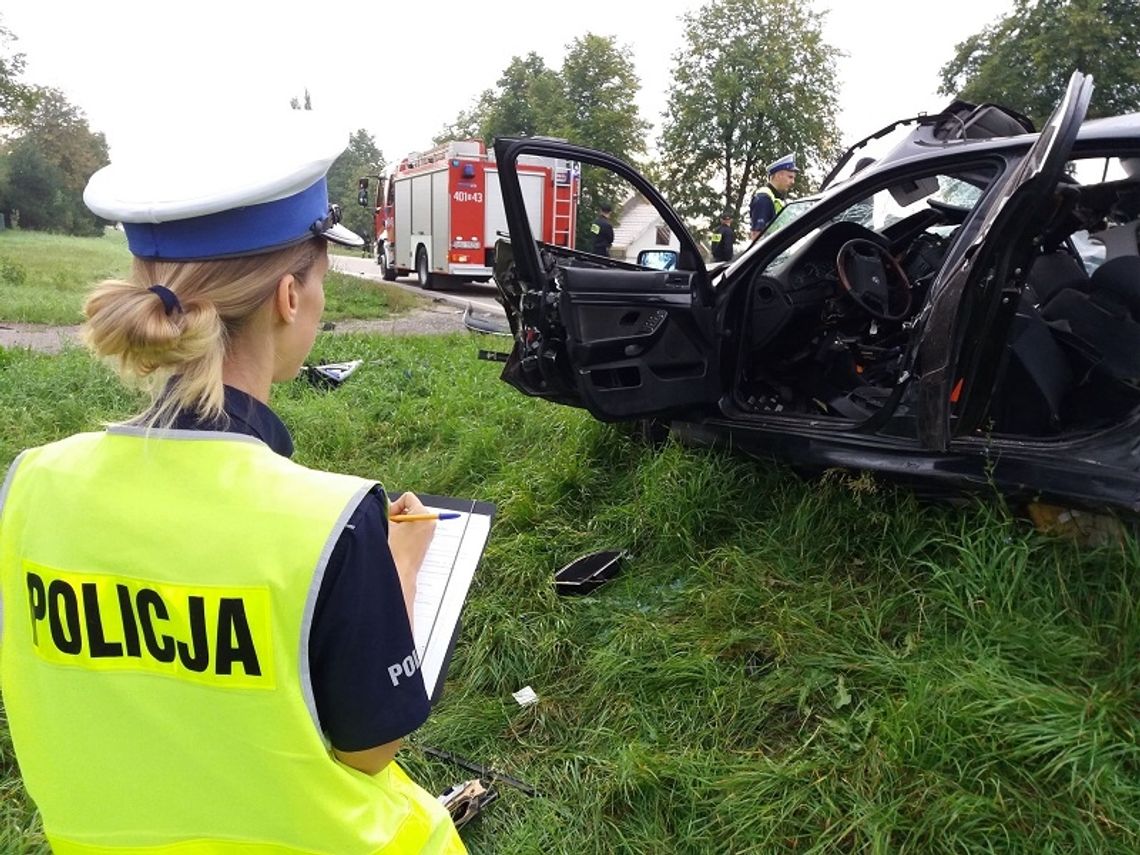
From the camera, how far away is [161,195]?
961mm

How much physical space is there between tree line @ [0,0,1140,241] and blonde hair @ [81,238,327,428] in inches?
997

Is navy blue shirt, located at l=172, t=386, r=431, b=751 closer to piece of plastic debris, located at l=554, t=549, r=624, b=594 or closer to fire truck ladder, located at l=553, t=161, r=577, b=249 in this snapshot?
piece of plastic debris, located at l=554, t=549, r=624, b=594

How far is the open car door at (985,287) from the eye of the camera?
2438 millimetres

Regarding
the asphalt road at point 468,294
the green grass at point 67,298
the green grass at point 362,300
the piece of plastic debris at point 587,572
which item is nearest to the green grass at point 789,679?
the piece of plastic debris at point 587,572

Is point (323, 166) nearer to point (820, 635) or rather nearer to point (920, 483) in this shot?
point (820, 635)

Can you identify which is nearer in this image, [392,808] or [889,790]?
[392,808]

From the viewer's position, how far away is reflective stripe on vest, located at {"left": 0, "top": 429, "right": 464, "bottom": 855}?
0.91m

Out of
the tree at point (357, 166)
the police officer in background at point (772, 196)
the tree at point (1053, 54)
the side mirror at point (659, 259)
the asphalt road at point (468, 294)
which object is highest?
the tree at point (1053, 54)

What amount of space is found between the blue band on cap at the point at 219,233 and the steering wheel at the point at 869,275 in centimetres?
320

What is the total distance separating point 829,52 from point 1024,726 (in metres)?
36.0

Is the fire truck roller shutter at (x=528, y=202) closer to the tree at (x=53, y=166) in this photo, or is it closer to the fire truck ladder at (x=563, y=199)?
the fire truck ladder at (x=563, y=199)

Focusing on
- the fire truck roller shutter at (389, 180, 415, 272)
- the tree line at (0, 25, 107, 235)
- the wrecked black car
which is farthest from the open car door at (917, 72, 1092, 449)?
the tree line at (0, 25, 107, 235)

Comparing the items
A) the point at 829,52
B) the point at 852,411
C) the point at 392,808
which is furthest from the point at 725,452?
the point at 829,52

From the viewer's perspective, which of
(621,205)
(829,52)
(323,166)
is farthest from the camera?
(621,205)
